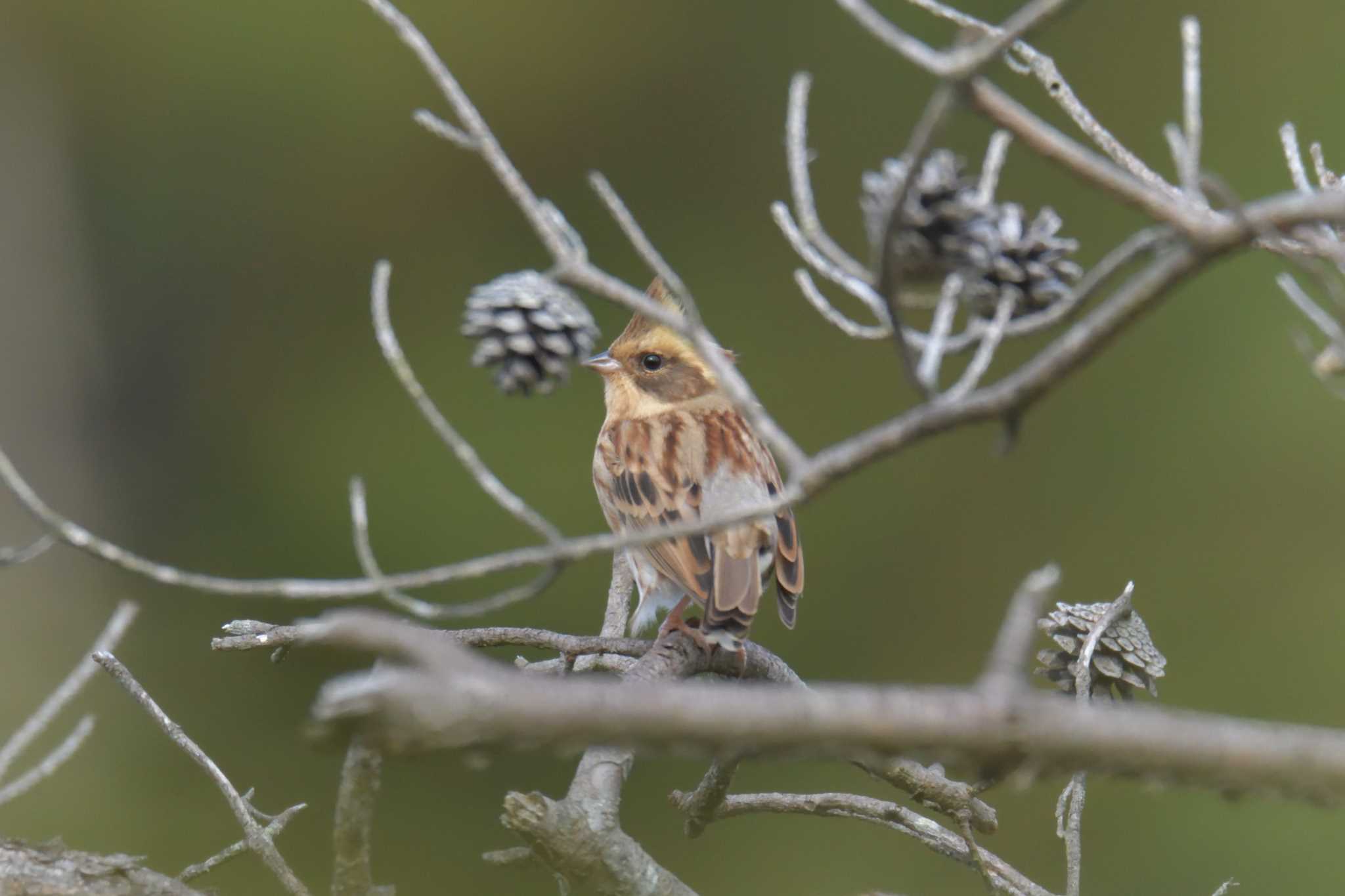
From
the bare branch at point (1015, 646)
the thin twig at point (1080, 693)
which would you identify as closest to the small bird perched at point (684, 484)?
the thin twig at point (1080, 693)

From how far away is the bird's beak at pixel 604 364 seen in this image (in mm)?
3985

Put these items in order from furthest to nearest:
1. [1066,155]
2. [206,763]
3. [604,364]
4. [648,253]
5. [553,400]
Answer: [553,400] → [604,364] → [206,763] → [648,253] → [1066,155]

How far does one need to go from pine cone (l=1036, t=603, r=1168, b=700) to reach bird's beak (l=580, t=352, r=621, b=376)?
1.72 metres

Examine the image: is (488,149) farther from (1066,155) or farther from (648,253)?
(1066,155)

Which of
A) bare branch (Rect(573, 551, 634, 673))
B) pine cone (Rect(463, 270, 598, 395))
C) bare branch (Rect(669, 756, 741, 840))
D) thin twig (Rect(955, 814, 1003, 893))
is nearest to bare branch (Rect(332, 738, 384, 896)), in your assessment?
pine cone (Rect(463, 270, 598, 395))

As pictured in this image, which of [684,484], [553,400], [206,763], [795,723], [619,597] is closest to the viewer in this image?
[795,723]

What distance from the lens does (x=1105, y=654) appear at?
2420 mm

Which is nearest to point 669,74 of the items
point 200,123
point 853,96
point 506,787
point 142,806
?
point 853,96

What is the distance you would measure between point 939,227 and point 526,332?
0.63m

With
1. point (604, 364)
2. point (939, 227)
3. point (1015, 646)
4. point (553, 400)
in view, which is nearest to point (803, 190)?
point (939, 227)

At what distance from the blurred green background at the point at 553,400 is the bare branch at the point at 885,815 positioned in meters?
2.66

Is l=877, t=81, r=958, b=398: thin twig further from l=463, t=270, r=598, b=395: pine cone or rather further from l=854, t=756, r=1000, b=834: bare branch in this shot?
l=854, t=756, r=1000, b=834: bare branch

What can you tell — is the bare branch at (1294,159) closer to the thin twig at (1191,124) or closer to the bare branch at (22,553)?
the thin twig at (1191,124)

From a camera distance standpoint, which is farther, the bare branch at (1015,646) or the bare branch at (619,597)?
the bare branch at (619,597)
